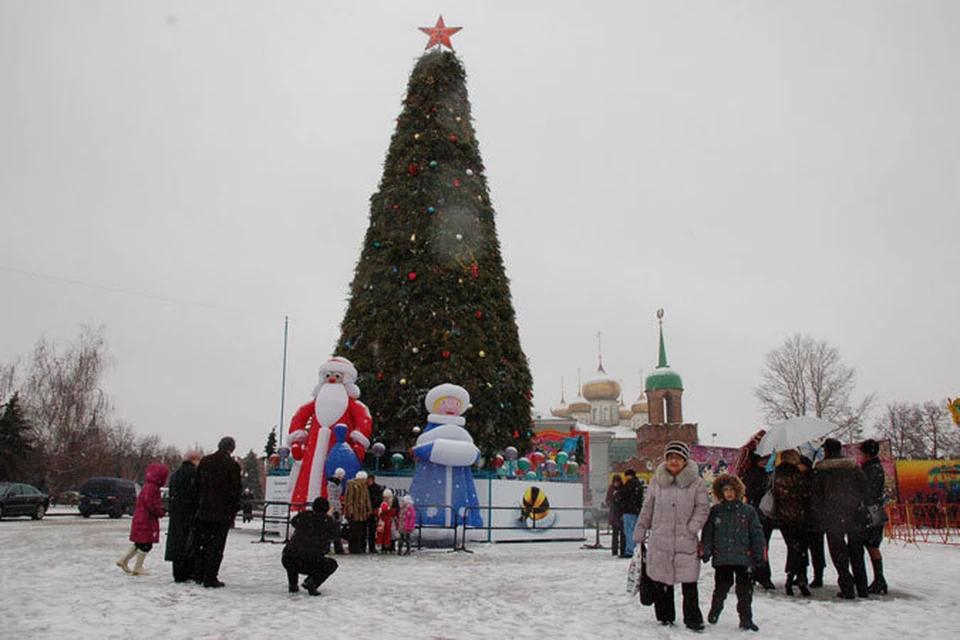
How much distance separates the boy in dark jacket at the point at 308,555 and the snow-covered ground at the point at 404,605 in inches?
8.1

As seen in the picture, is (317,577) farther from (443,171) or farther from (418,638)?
(443,171)

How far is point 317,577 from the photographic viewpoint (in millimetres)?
8070

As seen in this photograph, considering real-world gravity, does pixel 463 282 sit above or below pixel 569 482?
above

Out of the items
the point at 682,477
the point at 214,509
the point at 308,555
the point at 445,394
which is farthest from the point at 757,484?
the point at 445,394

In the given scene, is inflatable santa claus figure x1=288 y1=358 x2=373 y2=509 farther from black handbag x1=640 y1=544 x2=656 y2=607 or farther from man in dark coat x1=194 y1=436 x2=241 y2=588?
black handbag x1=640 y1=544 x2=656 y2=607

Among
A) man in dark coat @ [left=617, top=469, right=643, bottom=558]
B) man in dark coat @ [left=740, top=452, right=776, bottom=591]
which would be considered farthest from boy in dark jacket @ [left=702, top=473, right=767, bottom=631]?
man in dark coat @ [left=617, top=469, right=643, bottom=558]

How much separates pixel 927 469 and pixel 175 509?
35294mm

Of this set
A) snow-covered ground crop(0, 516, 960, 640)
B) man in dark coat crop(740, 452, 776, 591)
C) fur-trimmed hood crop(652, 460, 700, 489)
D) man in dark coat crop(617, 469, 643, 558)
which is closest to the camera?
snow-covered ground crop(0, 516, 960, 640)

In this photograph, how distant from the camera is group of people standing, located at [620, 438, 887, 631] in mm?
6402

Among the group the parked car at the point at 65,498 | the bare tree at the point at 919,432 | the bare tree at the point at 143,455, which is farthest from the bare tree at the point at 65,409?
the bare tree at the point at 919,432

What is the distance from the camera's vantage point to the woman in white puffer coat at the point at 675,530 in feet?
20.7

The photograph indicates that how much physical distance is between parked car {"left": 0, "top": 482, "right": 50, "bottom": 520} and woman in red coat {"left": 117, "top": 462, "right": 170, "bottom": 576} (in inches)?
764

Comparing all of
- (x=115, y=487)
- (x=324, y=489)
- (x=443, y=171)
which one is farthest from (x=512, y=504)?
(x=115, y=487)

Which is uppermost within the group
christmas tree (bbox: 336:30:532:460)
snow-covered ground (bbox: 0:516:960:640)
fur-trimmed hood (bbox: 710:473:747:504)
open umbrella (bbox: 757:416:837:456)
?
christmas tree (bbox: 336:30:532:460)
